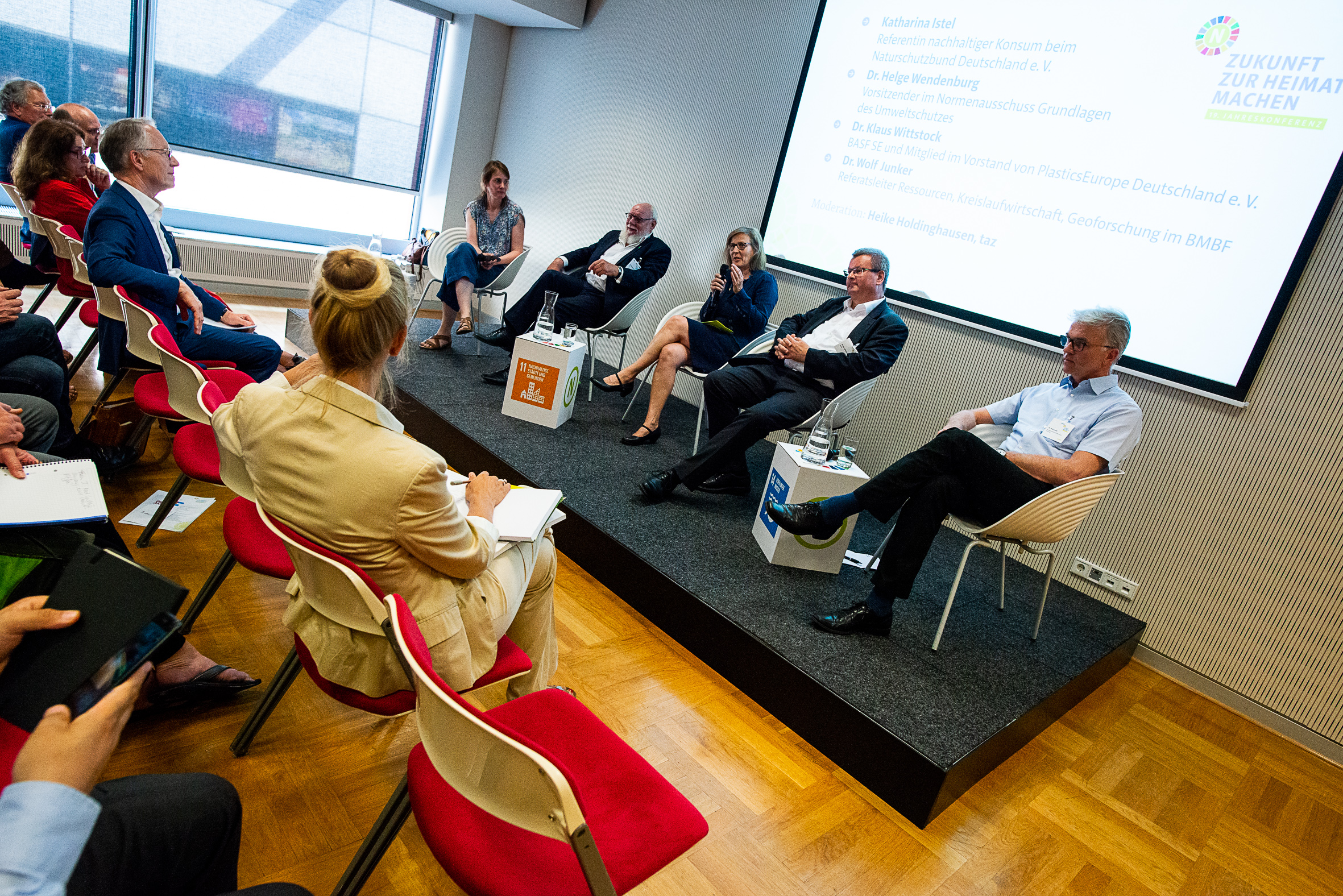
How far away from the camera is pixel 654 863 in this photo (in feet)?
3.75

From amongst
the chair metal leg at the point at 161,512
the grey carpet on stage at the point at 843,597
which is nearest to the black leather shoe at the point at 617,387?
the grey carpet on stage at the point at 843,597

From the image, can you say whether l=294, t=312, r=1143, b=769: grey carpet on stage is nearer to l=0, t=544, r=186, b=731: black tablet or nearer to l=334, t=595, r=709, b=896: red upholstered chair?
l=334, t=595, r=709, b=896: red upholstered chair

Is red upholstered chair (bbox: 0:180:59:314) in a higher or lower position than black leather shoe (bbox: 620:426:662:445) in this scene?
higher

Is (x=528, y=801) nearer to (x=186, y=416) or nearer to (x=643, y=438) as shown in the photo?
(x=186, y=416)

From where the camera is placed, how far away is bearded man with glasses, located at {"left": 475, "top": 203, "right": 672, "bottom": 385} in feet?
15.9

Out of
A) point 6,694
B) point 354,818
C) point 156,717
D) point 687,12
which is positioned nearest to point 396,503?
point 6,694

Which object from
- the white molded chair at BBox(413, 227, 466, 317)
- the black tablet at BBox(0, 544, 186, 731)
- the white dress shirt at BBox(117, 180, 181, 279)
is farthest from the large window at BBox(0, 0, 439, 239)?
the black tablet at BBox(0, 544, 186, 731)

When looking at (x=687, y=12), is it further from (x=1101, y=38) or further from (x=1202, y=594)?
(x=1202, y=594)

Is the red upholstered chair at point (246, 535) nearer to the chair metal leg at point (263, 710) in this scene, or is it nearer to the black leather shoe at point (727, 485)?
the chair metal leg at point (263, 710)

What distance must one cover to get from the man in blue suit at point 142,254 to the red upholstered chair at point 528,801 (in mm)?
2130

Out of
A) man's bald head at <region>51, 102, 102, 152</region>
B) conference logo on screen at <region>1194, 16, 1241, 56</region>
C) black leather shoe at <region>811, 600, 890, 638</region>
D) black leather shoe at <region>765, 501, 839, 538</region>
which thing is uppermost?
conference logo on screen at <region>1194, 16, 1241, 56</region>

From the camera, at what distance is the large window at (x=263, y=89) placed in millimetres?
5125

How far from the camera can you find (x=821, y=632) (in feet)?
8.58

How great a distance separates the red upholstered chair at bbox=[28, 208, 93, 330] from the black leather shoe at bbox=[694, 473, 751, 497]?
117 inches
